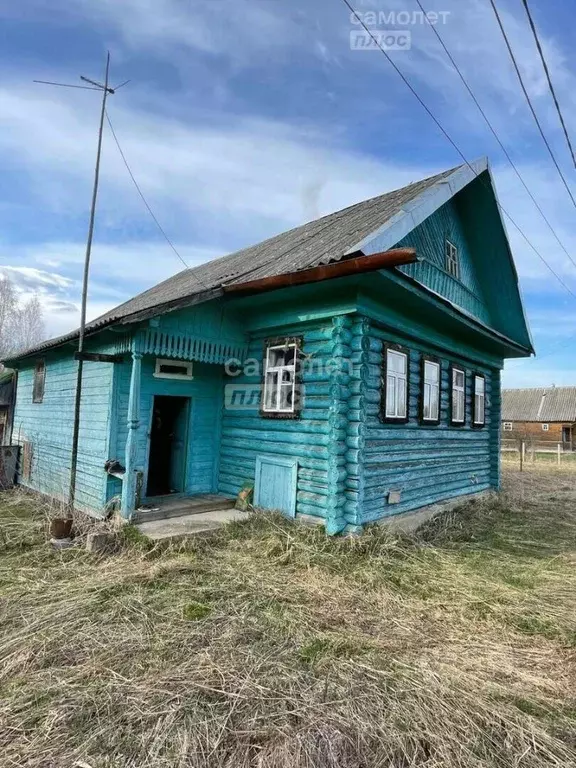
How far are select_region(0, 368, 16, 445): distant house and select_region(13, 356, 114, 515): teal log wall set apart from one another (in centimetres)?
76

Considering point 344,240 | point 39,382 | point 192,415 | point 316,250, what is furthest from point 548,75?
point 39,382

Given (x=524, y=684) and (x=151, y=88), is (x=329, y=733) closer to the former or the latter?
(x=524, y=684)

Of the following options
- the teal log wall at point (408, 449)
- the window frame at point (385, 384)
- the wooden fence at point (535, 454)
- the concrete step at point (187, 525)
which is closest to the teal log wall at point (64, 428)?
the concrete step at point (187, 525)

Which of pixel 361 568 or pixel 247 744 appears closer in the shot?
pixel 247 744

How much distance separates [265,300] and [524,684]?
5744 mm

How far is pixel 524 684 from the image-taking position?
3100 mm

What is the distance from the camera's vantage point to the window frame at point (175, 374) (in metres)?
7.32

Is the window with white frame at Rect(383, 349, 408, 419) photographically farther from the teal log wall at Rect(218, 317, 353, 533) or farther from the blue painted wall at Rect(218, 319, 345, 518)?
the blue painted wall at Rect(218, 319, 345, 518)

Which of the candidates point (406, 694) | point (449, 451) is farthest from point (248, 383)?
point (406, 694)

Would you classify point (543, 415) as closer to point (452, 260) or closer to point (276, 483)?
point (452, 260)

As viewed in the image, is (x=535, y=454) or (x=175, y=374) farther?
(x=535, y=454)

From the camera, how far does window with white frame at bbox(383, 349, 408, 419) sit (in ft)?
23.2

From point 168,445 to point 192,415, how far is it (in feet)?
3.14

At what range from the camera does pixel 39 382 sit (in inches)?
414
